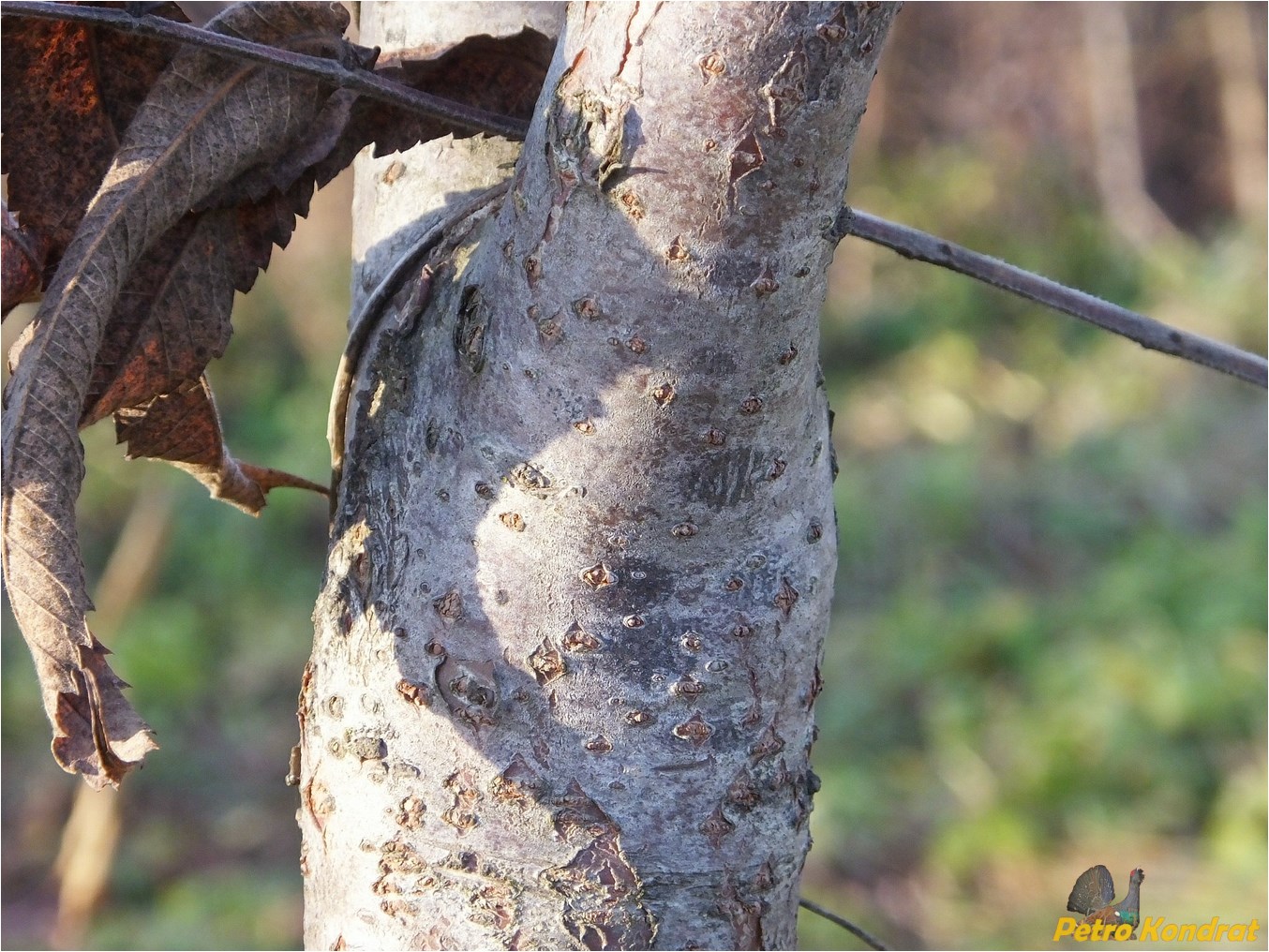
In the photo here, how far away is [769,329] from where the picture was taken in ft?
2.20

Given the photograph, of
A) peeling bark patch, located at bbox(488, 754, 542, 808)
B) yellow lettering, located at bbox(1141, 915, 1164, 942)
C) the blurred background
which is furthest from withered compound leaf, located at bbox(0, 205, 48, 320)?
the blurred background

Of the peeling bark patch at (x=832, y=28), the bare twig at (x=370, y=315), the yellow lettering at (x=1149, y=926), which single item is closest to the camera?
the peeling bark patch at (x=832, y=28)

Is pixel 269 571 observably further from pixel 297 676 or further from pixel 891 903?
pixel 891 903

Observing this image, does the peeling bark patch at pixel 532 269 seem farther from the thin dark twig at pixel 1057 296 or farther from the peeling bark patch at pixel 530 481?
the thin dark twig at pixel 1057 296

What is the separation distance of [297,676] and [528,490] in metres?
3.74

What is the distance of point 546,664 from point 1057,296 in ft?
1.60

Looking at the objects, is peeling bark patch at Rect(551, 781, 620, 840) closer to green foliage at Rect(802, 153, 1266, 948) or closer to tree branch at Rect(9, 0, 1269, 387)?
tree branch at Rect(9, 0, 1269, 387)

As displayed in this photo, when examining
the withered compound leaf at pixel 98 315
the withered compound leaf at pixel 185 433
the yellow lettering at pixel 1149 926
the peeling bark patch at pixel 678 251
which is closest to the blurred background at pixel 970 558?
the yellow lettering at pixel 1149 926

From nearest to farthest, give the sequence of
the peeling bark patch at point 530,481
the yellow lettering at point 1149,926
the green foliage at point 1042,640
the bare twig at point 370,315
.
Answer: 1. the peeling bark patch at point 530,481
2. the bare twig at point 370,315
3. the yellow lettering at point 1149,926
4. the green foliage at point 1042,640

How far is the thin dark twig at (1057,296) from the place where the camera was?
2.66 feet

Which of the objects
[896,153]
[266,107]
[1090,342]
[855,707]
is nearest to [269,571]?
[855,707]

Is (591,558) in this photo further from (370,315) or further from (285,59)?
(285,59)

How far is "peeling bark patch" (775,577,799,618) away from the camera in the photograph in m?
0.75

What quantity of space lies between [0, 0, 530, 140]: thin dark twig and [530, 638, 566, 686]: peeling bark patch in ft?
1.30
